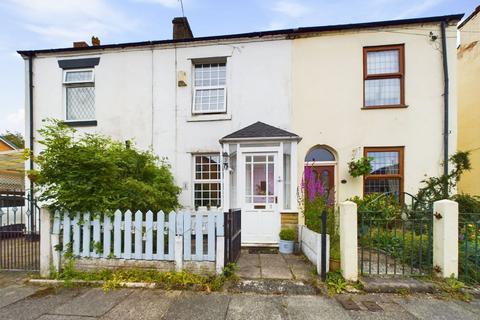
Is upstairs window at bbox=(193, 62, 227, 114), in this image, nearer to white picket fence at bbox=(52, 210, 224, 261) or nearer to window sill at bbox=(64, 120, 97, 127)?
window sill at bbox=(64, 120, 97, 127)

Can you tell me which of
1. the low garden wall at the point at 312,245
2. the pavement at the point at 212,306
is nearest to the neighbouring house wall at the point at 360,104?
the low garden wall at the point at 312,245

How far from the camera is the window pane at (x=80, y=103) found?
815cm

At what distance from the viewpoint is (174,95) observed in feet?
25.2

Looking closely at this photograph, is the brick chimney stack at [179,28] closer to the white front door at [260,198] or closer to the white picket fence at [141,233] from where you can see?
the white front door at [260,198]

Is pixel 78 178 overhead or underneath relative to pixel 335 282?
overhead

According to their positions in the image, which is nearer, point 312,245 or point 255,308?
point 255,308

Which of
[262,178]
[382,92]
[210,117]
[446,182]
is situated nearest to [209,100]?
[210,117]

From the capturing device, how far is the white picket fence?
4066 mm

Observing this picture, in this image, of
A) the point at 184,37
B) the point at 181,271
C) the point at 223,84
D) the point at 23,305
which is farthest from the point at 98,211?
the point at 184,37

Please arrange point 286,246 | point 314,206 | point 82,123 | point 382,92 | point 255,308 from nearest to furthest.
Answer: point 255,308 → point 314,206 → point 286,246 → point 382,92 → point 82,123

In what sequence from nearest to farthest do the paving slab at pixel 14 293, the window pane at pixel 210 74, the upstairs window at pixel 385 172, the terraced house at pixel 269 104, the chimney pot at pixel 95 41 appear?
the paving slab at pixel 14 293 < the terraced house at pixel 269 104 < the upstairs window at pixel 385 172 < the window pane at pixel 210 74 < the chimney pot at pixel 95 41

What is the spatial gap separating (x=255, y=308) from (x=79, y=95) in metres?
9.06

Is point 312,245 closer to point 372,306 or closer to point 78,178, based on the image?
point 372,306

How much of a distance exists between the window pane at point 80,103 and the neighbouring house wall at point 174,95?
23 cm
